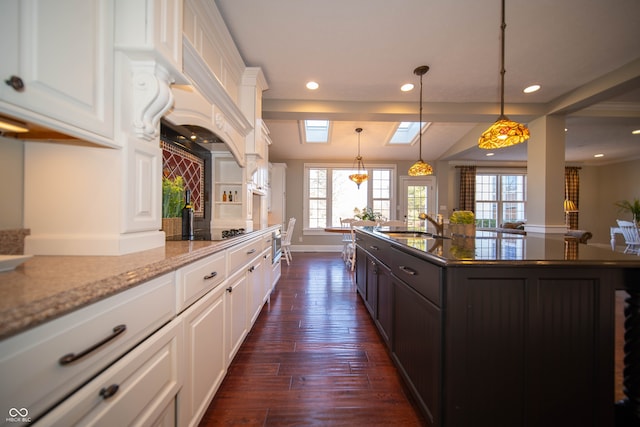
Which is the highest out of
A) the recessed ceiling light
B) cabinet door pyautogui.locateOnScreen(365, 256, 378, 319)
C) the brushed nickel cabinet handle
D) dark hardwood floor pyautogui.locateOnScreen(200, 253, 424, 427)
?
the recessed ceiling light

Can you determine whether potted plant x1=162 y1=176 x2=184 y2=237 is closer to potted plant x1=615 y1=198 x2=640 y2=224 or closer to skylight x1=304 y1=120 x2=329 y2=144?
skylight x1=304 y1=120 x2=329 y2=144

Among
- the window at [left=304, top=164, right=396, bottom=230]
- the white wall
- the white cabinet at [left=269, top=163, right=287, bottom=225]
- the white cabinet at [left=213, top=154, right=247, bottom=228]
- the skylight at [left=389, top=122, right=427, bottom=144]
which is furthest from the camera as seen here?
the window at [left=304, top=164, right=396, bottom=230]

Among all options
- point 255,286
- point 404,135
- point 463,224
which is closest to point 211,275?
point 255,286

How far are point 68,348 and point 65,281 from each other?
0.19 meters

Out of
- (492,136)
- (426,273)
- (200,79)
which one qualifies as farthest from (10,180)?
(492,136)

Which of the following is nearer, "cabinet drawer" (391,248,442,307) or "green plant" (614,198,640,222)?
"cabinet drawer" (391,248,442,307)

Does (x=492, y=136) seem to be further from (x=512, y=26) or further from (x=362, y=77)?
(x=362, y=77)

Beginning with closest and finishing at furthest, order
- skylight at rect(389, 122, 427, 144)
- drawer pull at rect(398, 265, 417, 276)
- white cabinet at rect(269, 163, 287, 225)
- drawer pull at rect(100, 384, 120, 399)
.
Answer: drawer pull at rect(100, 384, 120, 399)
drawer pull at rect(398, 265, 417, 276)
skylight at rect(389, 122, 427, 144)
white cabinet at rect(269, 163, 287, 225)

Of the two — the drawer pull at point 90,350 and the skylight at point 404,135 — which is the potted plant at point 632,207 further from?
the drawer pull at point 90,350

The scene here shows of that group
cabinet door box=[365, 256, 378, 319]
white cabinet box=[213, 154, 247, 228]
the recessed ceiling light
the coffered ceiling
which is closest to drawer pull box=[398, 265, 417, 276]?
cabinet door box=[365, 256, 378, 319]

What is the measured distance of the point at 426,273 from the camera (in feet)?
3.77

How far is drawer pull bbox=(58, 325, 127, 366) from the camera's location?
1.70ft

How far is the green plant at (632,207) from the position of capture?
644cm

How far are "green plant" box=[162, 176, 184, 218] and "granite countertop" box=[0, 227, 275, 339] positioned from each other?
82 cm
